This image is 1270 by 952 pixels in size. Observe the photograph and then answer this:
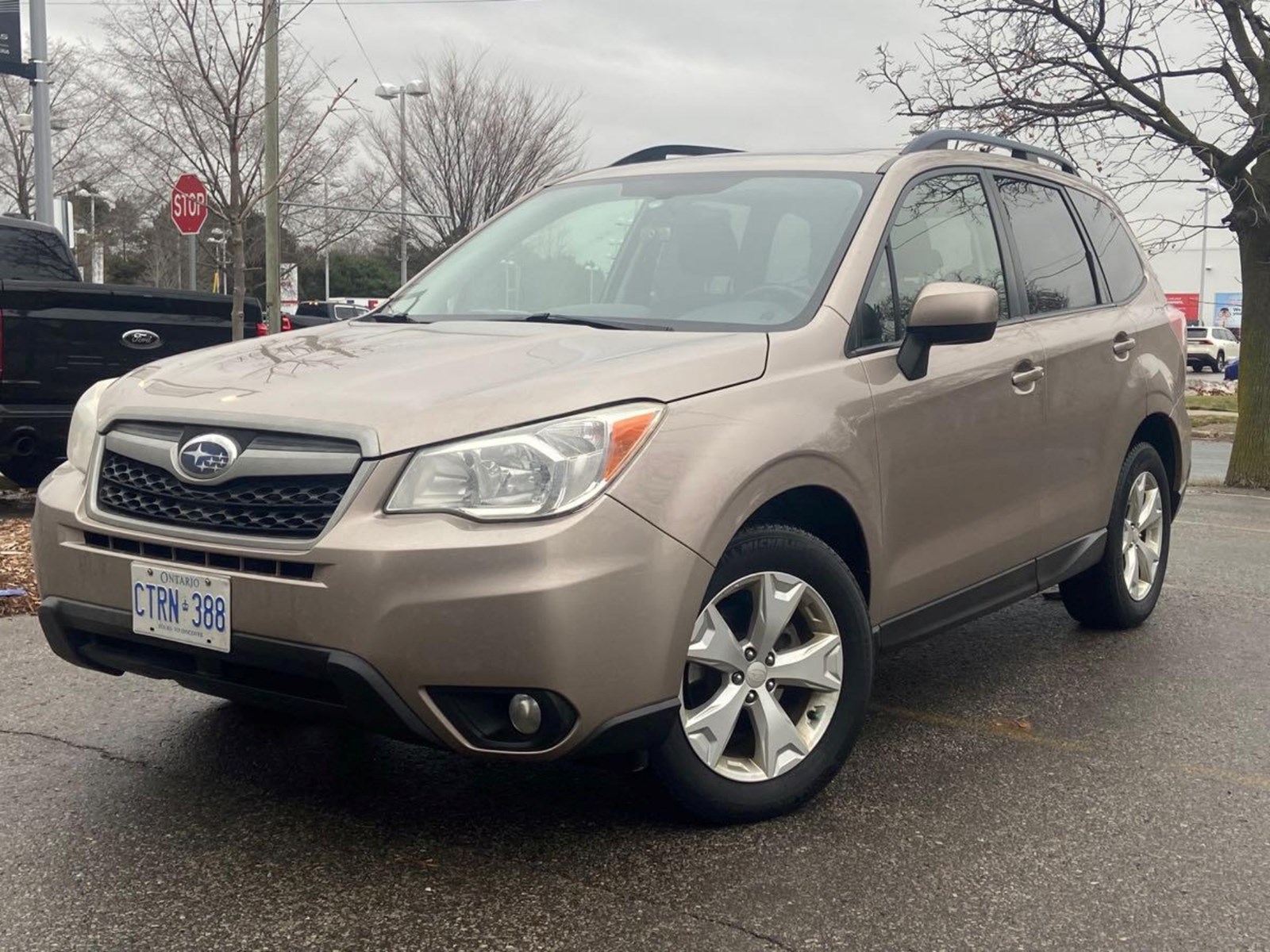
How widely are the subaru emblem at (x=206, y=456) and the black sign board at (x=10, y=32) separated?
54.0 ft

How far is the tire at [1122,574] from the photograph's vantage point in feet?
17.4

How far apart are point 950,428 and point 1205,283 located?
207ft

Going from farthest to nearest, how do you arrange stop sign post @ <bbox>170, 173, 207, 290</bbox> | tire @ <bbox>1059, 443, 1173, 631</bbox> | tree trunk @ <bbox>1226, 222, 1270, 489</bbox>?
stop sign post @ <bbox>170, 173, 207, 290</bbox>, tree trunk @ <bbox>1226, 222, 1270, 489</bbox>, tire @ <bbox>1059, 443, 1173, 631</bbox>

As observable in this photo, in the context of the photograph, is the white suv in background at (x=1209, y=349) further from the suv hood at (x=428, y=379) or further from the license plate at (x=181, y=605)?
the license plate at (x=181, y=605)

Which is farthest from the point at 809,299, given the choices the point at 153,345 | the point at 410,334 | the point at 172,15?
the point at 172,15

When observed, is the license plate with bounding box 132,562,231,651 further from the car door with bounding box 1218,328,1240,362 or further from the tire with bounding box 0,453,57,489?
the car door with bounding box 1218,328,1240,362

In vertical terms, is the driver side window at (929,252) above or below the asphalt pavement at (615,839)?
above

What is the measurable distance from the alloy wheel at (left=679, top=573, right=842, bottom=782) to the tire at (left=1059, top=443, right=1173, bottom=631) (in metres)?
2.21

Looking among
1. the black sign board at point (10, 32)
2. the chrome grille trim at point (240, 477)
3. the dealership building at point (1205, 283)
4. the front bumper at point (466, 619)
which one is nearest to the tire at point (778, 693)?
the front bumper at point (466, 619)

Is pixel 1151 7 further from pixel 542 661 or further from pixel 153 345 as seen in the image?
pixel 542 661

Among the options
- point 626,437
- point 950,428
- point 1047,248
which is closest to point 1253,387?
point 1047,248

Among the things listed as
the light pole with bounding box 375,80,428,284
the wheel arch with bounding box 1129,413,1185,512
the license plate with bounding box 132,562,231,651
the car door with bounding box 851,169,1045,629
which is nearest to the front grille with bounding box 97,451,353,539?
the license plate with bounding box 132,562,231,651

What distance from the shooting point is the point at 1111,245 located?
5.61 m

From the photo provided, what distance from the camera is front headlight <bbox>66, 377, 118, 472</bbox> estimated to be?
3.46 metres
